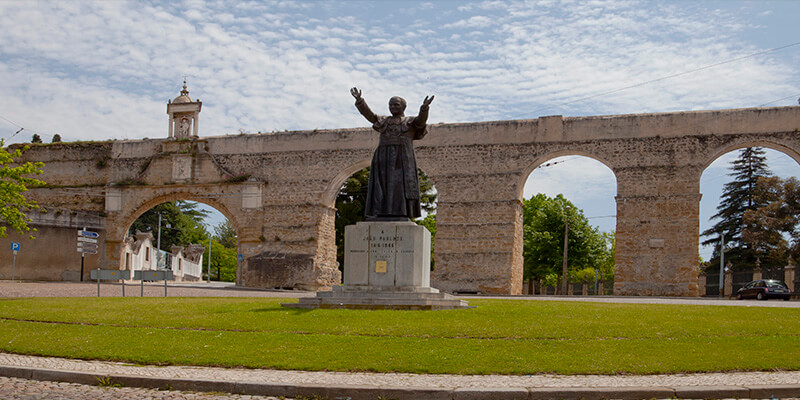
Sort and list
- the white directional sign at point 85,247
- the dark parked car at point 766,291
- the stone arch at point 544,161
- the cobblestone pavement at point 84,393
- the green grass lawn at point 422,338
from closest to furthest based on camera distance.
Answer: the cobblestone pavement at point 84,393, the green grass lawn at point 422,338, the white directional sign at point 85,247, the dark parked car at point 766,291, the stone arch at point 544,161

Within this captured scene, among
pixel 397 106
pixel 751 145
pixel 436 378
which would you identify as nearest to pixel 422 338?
pixel 436 378

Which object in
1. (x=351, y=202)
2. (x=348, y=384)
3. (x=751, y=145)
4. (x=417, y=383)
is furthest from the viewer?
(x=351, y=202)

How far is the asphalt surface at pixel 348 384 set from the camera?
7.43m

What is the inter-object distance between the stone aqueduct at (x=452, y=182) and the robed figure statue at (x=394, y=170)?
51.5 feet

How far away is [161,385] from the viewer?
7.96m

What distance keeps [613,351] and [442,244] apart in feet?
68.8

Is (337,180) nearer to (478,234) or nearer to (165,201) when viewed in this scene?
(478,234)

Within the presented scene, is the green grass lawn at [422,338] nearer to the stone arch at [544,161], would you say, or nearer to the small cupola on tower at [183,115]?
the stone arch at [544,161]

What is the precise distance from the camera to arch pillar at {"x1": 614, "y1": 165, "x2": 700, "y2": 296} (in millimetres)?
27469

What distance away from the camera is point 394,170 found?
46.9ft

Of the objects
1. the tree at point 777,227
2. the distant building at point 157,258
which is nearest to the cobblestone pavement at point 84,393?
the distant building at point 157,258

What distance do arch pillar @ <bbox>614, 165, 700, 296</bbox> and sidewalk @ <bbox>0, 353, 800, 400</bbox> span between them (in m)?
19.7

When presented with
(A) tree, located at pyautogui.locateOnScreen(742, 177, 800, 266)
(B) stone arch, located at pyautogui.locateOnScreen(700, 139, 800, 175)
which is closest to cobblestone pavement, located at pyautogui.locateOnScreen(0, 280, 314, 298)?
(B) stone arch, located at pyautogui.locateOnScreen(700, 139, 800, 175)

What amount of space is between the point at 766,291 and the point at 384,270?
53.8 feet
